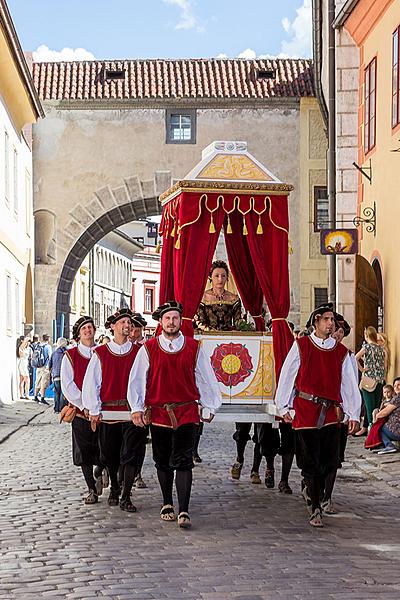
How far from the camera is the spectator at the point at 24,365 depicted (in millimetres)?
31280

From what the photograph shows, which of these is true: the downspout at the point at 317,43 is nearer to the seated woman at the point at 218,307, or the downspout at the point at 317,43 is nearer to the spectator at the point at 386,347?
the spectator at the point at 386,347

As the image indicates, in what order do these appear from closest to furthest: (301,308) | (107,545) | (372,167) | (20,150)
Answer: (107,545), (372,167), (20,150), (301,308)

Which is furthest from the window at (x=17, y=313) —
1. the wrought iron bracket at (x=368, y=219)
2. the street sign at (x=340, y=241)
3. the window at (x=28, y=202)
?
the street sign at (x=340, y=241)

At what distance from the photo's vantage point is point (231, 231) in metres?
13.4

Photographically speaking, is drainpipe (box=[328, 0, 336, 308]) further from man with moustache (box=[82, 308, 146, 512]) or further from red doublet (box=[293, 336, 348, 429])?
red doublet (box=[293, 336, 348, 429])

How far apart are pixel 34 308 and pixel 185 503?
30.4 meters

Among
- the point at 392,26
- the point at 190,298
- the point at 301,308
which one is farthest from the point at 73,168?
the point at 190,298

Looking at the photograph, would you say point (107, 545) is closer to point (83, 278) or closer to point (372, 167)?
point (372, 167)

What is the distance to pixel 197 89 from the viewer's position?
133ft

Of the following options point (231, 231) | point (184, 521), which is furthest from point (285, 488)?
point (231, 231)

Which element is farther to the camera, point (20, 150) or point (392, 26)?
point (20, 150)

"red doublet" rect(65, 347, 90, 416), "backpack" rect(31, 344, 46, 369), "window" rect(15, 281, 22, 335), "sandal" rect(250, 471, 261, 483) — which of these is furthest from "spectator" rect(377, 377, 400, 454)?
"window" rect(15, 281, 22, 335)

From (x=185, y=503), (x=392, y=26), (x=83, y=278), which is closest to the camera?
(x=185, y=503)

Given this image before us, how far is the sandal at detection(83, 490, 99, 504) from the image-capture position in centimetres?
1150
